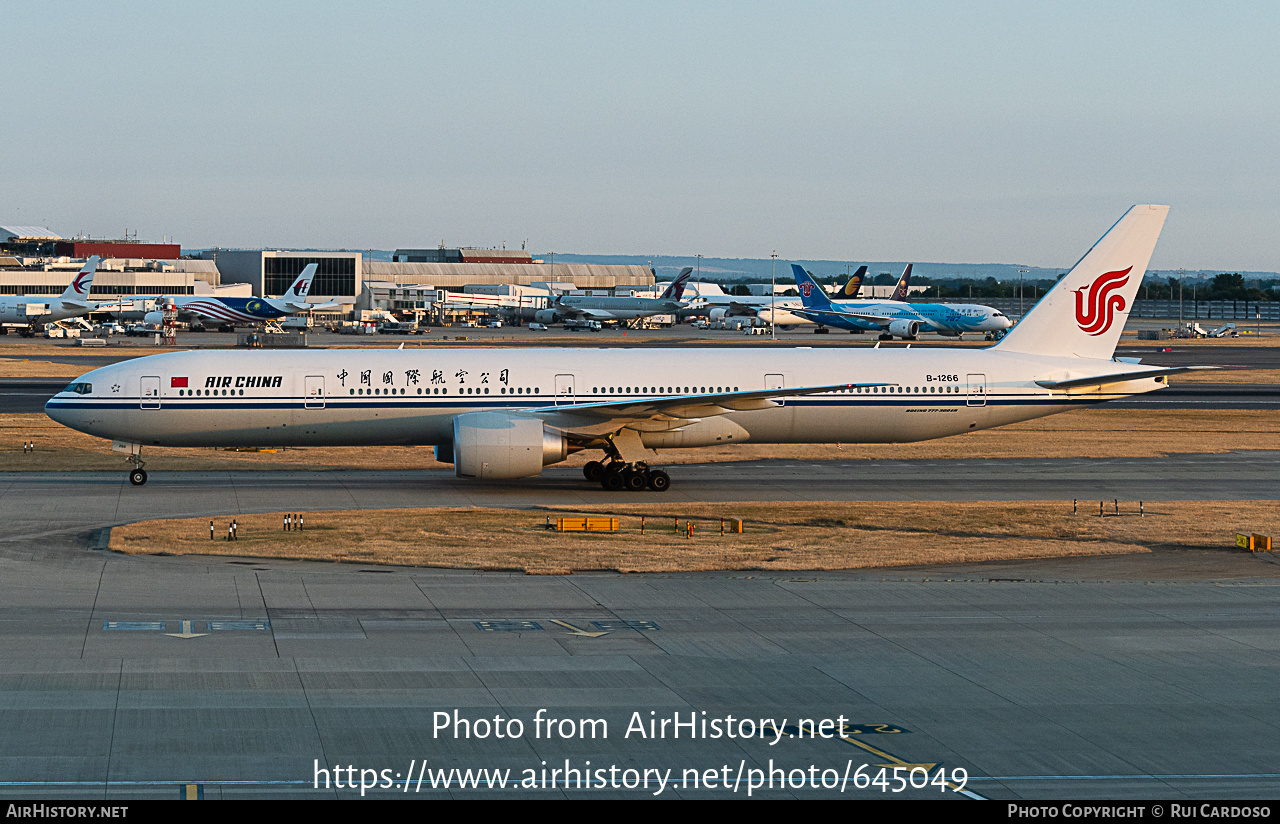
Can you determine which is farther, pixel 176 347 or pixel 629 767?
pixel 176 347

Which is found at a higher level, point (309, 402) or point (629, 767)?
point (309, 402)

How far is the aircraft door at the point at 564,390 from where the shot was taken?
3894cm

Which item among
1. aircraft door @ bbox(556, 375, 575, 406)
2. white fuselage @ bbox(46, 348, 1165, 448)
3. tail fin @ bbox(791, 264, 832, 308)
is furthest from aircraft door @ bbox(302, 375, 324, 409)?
tail fin @ bbox(791, 264, 832, 308)

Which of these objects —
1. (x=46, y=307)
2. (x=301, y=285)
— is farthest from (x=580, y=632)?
(x=301, y=285)

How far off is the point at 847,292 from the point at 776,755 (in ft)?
518

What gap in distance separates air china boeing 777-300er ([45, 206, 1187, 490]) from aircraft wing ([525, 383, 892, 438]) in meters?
0.05

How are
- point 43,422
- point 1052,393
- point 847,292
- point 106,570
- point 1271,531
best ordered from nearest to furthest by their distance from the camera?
point 106,570
point 1271,531
point 1052,393
point 43,422
point 847,292

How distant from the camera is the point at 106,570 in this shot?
25688mm

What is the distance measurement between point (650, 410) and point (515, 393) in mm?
4363

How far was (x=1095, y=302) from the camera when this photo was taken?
42.5 metres

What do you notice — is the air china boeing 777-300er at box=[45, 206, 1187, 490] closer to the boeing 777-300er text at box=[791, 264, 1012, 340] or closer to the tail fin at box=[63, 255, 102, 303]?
the boeing 777-300er text at box=[791, 264, 1012, 340]

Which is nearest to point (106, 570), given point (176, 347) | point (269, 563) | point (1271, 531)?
point (269, 563)
